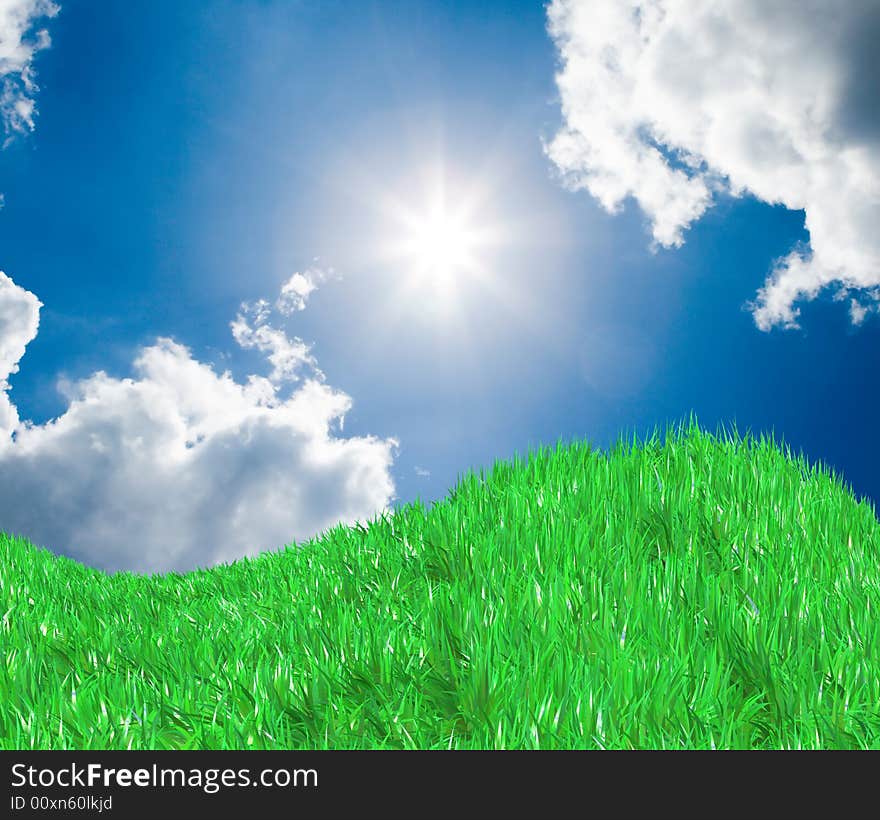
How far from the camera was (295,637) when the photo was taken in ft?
12.3

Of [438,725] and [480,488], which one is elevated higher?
[480,488]

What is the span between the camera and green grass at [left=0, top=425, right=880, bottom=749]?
284 centimetres

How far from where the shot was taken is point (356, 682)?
123 inches

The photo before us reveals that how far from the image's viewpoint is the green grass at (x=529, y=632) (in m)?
2.84

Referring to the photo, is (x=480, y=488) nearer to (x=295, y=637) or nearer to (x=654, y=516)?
(x=654, y=516)

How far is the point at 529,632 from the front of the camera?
Answer: 132 inches
